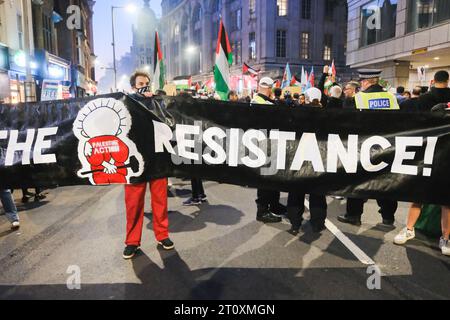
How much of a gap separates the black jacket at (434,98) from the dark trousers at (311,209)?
1.78 m

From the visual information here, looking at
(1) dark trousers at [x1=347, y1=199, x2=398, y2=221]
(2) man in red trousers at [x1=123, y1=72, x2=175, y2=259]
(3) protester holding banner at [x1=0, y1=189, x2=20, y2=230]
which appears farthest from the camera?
(1) dark trousers at [x1=347, y1=199, x2=398, y2=221]

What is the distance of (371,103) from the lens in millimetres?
5477

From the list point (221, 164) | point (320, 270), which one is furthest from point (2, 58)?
point (320, 270)

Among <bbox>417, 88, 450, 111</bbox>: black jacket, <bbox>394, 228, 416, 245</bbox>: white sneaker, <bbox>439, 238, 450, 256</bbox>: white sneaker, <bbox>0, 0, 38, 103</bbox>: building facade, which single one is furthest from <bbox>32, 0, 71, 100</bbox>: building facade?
<bbox>439, 238, 450, 256</bbox>: white sneaker

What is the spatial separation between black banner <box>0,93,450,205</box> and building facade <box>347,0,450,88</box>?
1440 cm

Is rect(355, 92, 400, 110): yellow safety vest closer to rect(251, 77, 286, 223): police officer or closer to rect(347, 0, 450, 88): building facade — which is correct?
rect(251, 77, 286, 223): police officer

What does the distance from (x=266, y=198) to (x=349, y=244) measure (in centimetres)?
146

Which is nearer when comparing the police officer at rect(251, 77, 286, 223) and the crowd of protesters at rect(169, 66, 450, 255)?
the crowd of protesters at rect(169, 66, 450, 255)

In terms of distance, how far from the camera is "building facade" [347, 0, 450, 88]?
19375 mm

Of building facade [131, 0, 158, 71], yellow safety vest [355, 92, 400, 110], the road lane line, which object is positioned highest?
building facade [131, 0, 158, 71]

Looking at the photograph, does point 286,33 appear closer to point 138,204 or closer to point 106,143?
point 138,204

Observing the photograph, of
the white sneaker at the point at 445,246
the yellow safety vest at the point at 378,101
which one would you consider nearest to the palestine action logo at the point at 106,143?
the yellow safety vest at the point at 378,101

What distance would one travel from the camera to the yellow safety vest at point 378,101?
539cm

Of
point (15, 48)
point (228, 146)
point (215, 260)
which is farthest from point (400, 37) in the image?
point (215, 260)
